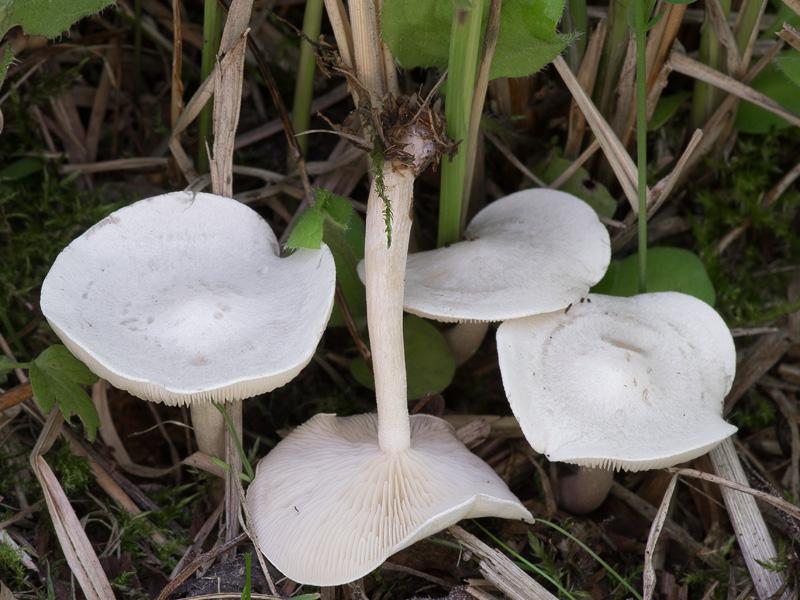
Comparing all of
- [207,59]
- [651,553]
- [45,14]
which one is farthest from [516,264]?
[45,14]

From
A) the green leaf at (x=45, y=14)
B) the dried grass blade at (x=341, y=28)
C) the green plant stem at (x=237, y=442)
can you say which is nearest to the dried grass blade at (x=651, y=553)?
the green plant stem at (x=237, y=442)

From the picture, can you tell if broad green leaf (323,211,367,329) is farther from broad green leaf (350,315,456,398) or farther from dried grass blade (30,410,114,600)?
dried grass blade (30,410,114,600)

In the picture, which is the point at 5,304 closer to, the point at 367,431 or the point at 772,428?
the point at 367,431

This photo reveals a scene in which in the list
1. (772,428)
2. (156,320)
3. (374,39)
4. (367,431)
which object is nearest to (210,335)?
(156,320)

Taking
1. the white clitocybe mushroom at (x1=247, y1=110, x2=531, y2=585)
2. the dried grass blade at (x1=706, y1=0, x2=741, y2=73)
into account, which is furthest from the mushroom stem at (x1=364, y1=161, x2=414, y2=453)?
the dried grass blade at (x1=706, y1=0, x2=741, y2=73)

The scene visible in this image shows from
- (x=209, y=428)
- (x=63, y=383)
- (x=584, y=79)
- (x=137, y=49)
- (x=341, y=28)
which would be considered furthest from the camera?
(x=137, y=49)

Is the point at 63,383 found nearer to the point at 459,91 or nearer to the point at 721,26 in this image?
Result: the point at 459,91
